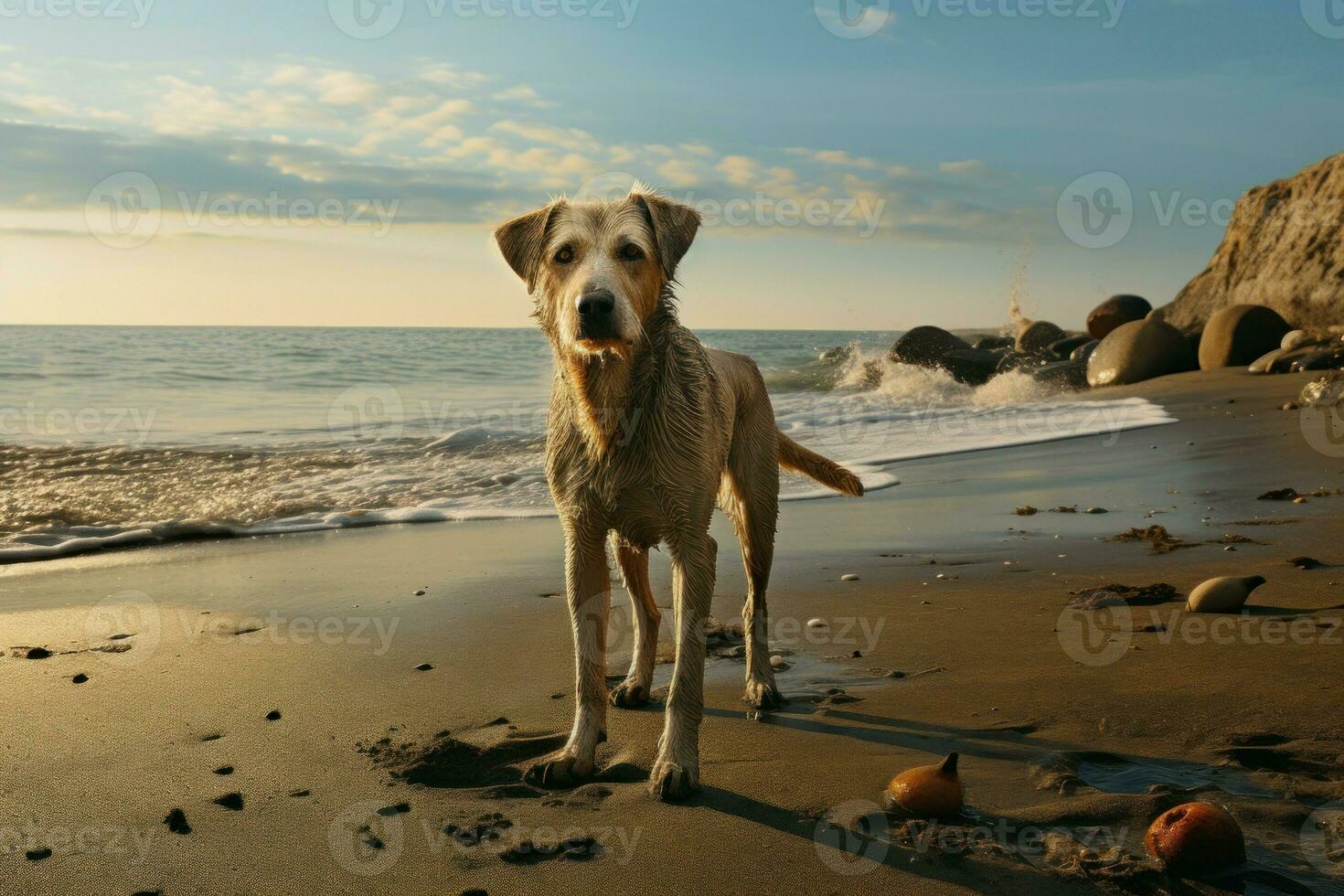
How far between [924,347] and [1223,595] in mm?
24849

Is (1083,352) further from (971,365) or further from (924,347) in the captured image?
(924,347)

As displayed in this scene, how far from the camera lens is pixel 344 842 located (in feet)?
11.6

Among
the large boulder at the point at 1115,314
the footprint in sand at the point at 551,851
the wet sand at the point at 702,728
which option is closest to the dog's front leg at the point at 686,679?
the wet sand at the point at 702,728

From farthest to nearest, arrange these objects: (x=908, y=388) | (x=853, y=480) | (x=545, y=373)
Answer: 1. (x=545, y=373)
2. (x=908, y=388)
3. (x=853, y=480)

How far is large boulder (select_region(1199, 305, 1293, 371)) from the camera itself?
20828 mm

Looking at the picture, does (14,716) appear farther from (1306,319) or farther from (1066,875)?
(1306,319)

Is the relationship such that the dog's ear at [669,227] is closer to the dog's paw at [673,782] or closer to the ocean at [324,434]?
the dog's paw at [673,782]

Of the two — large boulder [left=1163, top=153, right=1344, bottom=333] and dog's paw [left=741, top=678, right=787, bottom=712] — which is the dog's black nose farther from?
large boulder [left=1163, top=153, right=1344, bottom=333]

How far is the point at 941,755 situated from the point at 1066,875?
40.3 inches

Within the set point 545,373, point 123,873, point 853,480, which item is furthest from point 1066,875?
point 545,373

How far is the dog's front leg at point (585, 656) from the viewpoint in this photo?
4047mm

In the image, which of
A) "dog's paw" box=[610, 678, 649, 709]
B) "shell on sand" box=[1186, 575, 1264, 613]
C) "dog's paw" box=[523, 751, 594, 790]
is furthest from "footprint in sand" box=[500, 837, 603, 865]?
"shell on sand" box=[1186, 575, 1264, 613]

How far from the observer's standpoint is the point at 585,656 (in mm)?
4320

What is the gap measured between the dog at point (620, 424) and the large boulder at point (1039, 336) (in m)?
31.0
